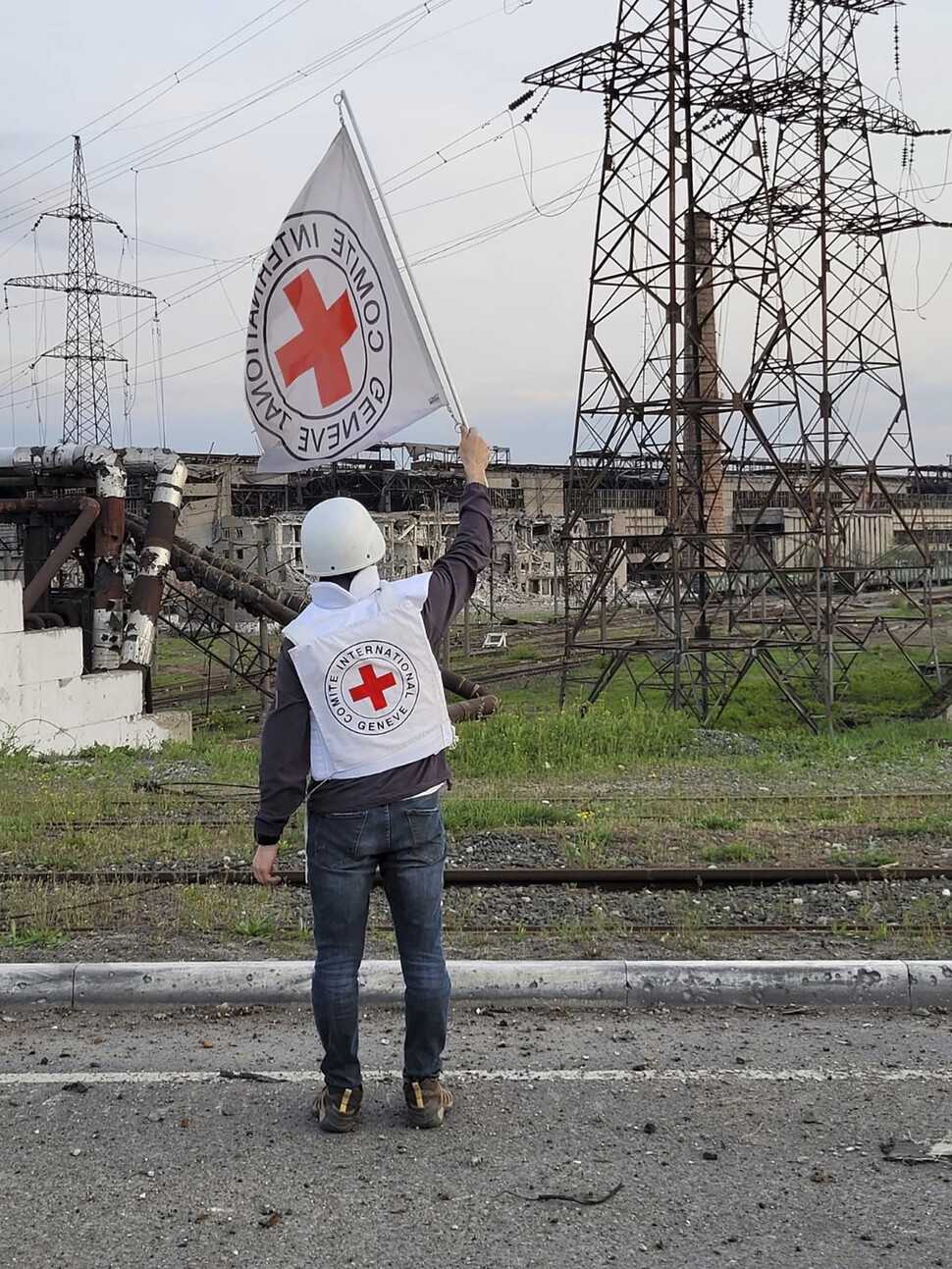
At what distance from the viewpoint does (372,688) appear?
4270 mm

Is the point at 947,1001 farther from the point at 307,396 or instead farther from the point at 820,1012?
the point at 307,396

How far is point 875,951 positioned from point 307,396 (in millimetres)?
3851

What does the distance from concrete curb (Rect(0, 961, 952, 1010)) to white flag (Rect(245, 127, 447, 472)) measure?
239cm

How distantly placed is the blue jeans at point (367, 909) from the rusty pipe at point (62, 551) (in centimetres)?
1442

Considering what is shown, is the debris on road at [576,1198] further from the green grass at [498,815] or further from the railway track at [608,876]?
the green grass at [498,815]

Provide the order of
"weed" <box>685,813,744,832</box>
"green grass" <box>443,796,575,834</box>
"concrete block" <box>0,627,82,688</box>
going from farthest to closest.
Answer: "concrete block" <box>0,627,82,688</box> → "green grass" <box>443,796,575,834</box> → "weed" <box>685,813,744,832</box>

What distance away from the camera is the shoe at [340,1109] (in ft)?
14.0

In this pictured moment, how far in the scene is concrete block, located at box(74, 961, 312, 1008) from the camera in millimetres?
5590

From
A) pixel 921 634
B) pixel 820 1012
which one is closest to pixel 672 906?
pixel 820 1012

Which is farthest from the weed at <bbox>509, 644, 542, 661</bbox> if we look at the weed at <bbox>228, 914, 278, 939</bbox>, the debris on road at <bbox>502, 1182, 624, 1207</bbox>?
the debris on road at <bbox>502, 1182, 624, 1207</bbox>

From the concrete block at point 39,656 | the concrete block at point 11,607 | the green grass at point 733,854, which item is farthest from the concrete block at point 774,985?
the concrete block at point 39,656

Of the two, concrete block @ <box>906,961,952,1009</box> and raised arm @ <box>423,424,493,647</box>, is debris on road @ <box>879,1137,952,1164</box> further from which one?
raised arm @ <box>423,424,493,647</box>

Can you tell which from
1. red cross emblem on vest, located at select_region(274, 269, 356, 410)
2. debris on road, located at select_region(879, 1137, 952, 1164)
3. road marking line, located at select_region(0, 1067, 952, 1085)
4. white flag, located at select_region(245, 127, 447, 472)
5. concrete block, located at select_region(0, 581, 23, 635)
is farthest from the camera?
concrete block, located at select_region(0, 581, 23, 635)

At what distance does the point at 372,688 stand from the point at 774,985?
2435mm
